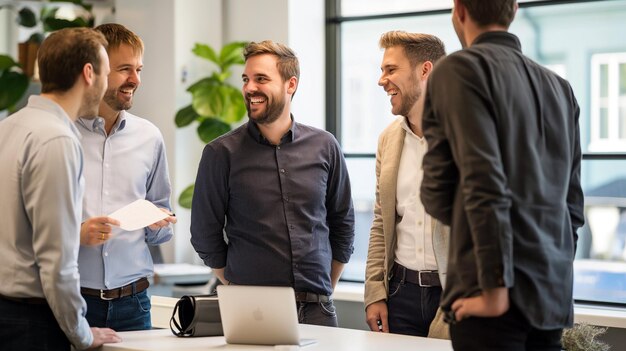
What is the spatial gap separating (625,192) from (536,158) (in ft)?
12.3

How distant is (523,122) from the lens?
2.21m

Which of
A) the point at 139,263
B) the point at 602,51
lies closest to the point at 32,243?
the point at 139,263

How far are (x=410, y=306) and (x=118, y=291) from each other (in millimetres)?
1102

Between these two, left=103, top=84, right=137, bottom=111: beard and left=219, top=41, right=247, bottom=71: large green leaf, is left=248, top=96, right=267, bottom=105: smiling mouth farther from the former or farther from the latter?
left=219, top=41, right=247, bottom=71: large green leaf

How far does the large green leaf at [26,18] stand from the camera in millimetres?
7410

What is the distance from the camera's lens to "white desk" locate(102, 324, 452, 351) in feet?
9.58

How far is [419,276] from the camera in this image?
11.4ft

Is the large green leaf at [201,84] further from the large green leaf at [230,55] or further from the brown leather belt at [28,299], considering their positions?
the brown leather belt at [28,299]

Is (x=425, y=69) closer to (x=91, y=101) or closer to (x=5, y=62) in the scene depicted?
(x=91, y=101)

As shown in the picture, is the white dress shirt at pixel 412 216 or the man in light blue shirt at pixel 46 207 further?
the white dress shirt at pixel 412 216

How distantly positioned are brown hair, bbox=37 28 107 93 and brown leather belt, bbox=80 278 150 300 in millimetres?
874

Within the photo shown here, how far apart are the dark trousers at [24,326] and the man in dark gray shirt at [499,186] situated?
3.99 feet

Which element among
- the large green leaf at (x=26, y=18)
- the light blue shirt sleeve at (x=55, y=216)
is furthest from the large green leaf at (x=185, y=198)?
the light blue shirt sleeve at (x=55, y=216)

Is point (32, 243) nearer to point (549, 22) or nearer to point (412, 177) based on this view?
point (412, 177)
